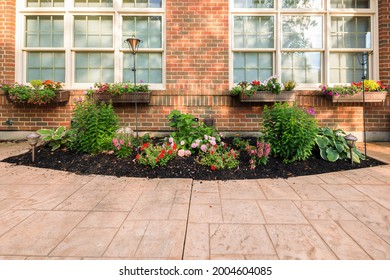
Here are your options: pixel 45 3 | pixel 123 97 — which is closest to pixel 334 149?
pixel 123 97

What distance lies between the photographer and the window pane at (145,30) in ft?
18.9

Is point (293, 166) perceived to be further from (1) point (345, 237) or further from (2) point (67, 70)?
(2) point (67, 70)

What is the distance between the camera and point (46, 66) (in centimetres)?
582

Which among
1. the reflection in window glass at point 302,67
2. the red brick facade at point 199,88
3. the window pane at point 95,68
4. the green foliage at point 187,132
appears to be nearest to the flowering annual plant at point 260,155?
the green foliage at point 187,132

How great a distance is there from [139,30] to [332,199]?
5.03 meters

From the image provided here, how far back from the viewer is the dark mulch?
3.51m

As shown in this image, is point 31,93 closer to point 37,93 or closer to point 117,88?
point 37,93

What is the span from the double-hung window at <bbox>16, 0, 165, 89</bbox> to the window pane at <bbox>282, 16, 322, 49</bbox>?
2.73 meters

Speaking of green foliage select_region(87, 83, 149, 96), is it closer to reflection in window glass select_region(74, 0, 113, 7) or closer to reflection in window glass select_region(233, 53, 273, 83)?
reflection in window glass select_region(74, 0, 113, 7)

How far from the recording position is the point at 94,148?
164 inches

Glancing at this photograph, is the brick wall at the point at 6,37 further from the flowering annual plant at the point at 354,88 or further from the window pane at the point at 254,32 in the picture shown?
the flowering annual plant at the point at 354,88

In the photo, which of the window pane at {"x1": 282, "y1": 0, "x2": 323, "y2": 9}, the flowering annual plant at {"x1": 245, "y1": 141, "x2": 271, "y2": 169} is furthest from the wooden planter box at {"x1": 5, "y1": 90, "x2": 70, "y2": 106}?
the window pane at {"x1": 282, "y1": 0, "x2": 323, "y2": 9}

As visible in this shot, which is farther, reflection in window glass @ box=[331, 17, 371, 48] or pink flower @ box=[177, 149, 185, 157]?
reflection in window glass @ box=[331, 17, 371, 48]

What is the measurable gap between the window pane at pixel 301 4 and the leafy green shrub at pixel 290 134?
3075mm
